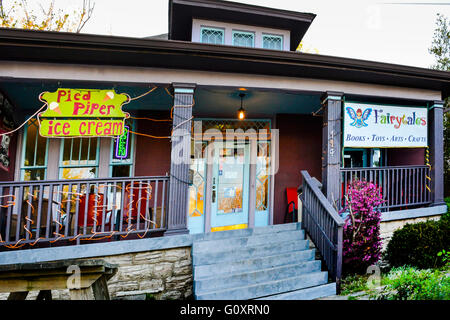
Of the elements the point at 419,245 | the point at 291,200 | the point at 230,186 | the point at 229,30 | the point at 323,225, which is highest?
the point at 229,30

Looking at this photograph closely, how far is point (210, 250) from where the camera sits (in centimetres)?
339

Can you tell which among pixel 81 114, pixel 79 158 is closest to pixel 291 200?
pixel 81 114

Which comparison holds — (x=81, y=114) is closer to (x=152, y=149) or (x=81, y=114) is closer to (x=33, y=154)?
(x=152, y=149)

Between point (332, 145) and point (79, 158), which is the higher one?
point (332, 145)

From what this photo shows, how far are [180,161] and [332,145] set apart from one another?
8.67 feet

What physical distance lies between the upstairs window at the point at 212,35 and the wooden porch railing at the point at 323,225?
3676 millimetres

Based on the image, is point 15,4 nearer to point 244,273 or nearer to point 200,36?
point 200,36

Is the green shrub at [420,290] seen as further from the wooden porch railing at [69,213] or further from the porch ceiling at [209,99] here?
the porch ceiling at [209,99]

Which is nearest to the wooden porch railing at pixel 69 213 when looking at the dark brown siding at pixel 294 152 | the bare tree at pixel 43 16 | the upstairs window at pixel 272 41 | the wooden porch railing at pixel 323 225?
the wooden porch railing at pixel 323 225

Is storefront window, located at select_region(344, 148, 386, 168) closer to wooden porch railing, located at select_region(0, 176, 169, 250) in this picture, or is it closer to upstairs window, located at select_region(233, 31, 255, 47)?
upstairs window, located at select_region(233, 31, 255, 47)

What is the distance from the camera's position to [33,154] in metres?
4.66

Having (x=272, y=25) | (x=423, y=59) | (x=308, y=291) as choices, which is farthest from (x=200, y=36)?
(x=423, y=59)

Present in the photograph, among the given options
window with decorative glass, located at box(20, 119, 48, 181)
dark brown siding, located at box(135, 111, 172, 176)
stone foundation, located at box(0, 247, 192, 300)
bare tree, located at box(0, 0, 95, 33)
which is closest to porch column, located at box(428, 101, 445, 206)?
stone foundation, located at box(0, 247, 192, 300)
